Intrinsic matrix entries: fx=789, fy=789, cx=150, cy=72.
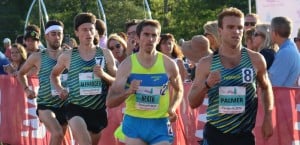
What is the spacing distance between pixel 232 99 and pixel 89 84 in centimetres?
303

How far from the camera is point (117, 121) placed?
467 inches

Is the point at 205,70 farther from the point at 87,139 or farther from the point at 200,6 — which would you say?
the point at 200,6

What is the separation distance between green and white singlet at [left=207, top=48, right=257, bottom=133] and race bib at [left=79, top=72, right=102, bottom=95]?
8.83ft

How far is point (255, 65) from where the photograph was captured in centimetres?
757

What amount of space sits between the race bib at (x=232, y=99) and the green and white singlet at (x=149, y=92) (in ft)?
3.73

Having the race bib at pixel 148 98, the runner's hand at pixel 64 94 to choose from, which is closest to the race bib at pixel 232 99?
the race bib at pixel 148 98

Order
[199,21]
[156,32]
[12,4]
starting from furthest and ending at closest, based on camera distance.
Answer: [12,4] < [199,21] < [156,32]

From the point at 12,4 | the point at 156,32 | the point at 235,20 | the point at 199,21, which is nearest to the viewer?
the point at 235,20

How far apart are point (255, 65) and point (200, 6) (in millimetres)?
42783

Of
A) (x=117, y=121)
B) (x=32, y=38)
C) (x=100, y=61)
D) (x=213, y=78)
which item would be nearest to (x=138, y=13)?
(x=32, y=38)

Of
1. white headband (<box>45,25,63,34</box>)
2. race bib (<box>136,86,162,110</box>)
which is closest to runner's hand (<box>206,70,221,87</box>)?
race bib (<box>136,86,162,110</box>)

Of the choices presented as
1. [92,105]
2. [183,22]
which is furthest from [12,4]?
[92,105]

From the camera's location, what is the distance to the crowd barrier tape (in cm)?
888

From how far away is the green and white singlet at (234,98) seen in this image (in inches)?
295
